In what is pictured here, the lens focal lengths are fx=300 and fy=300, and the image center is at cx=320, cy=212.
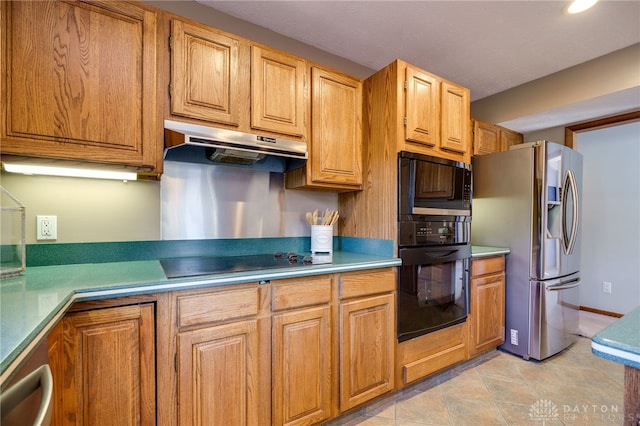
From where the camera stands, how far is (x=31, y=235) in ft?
4.70

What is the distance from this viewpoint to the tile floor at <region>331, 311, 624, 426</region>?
5.63ft

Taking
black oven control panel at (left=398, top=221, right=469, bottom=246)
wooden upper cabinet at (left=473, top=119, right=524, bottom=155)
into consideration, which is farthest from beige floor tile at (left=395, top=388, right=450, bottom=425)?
wooden upper cabinet at (left=473, top=119, right=524, bottom=155)

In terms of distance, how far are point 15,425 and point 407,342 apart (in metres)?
1.81

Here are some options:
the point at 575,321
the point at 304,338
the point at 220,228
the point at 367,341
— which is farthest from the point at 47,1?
the point at 575,321

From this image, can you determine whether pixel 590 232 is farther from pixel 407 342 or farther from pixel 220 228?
pixel 220 228

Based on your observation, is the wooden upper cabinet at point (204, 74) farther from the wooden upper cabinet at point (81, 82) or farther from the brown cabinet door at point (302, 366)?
the brown cabinet door at point (302, 366)

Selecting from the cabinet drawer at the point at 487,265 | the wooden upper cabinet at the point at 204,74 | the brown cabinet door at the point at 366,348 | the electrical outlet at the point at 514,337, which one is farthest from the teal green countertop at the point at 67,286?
the electrical outlet at the point at 514,337

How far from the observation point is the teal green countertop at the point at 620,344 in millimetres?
604

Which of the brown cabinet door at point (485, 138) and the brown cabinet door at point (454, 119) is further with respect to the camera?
the brown cabinet door at point (485, 138)

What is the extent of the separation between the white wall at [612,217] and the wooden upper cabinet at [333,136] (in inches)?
123

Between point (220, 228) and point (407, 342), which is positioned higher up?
point (220, 228)

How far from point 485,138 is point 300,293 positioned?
2.60 m
